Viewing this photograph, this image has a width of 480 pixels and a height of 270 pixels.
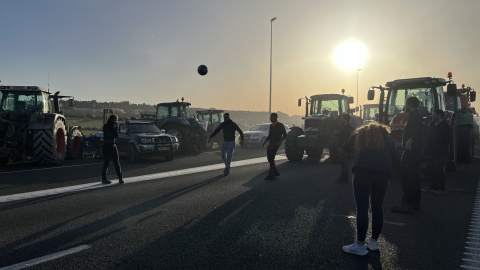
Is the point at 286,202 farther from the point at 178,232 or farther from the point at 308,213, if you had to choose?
the point at 178,232

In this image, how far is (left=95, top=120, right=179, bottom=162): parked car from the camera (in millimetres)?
13547

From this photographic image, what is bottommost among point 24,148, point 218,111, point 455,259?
point 455,259

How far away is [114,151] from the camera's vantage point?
8820 mm

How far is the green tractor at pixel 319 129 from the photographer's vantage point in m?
12.9

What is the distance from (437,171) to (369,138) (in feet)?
15.1

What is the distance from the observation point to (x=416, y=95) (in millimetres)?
10875

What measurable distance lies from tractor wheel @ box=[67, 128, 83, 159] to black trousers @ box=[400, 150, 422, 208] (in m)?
12.9

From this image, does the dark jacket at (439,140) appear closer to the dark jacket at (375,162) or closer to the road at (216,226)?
the road at (216,226)

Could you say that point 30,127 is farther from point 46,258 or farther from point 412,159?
point 412,159

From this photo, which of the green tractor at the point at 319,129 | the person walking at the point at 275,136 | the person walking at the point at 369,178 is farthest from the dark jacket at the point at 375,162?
the green tractor at the point at 319,129

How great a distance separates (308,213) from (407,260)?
210 cm

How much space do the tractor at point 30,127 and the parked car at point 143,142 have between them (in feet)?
7.57

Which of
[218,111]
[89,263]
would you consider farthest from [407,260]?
[218,111]

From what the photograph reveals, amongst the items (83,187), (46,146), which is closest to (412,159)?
(83,187)
